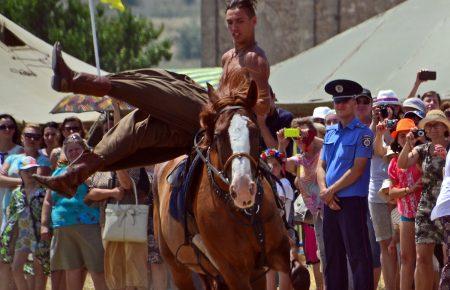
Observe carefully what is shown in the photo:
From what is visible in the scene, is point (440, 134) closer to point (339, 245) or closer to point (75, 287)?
point (339, 245)

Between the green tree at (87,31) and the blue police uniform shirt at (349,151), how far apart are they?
3237 centimetres

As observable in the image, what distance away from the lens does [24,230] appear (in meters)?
15.8

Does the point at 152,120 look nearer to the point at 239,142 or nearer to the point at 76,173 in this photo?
the point at 76,173

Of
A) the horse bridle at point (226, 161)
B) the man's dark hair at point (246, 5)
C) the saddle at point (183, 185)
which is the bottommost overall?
the saddle at point (183, 185)

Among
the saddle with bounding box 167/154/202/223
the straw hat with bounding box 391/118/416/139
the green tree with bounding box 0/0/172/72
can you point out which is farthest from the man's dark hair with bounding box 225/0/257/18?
the green tree with bounding box 0/0/172/72

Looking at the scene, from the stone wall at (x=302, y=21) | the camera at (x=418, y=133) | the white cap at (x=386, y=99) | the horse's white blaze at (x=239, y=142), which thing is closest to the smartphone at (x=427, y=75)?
the white cap at (x=386, y=99)

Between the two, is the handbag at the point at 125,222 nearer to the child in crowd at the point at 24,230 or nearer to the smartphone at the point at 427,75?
the child in crowd at the point at 24,230

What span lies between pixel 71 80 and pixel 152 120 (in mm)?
1070

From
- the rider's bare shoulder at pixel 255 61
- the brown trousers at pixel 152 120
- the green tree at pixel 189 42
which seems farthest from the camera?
the green tree at pixel 189 42

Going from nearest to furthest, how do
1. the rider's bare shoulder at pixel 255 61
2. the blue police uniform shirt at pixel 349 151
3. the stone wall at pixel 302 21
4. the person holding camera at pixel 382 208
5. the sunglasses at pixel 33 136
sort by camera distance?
the rider's bare shoulder at pixel 255 61 → the blue police uniform shirt at pixel 349 151 → the person holding camera at pixel 382 208 → the sunglasses at pixel 33 136 → the stone wall at pixel 302 21

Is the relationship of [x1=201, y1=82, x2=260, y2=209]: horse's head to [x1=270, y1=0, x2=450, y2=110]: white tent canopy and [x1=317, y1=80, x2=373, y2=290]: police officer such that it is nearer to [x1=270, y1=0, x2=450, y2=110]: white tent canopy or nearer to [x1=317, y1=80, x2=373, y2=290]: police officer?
[x1=317, y1=80, x2=373, y2=290]: police officer

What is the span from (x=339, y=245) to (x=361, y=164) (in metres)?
0.85

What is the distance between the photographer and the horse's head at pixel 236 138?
966cm

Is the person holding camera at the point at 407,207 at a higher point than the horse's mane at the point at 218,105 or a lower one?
lower
